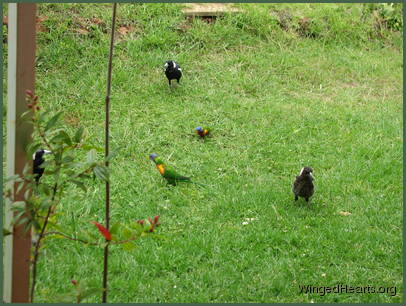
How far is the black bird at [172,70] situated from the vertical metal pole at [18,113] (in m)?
5.31

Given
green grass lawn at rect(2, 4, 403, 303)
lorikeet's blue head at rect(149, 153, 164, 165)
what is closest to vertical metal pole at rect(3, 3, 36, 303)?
green grass lawn at rect(2, 4, 403, 303)

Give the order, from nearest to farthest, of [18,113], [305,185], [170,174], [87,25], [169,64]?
1. [18,113]
2. [305,185]
3. [170,174]
4. [169,64]
5. [87,25]

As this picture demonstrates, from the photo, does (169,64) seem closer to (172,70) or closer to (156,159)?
(172,70)

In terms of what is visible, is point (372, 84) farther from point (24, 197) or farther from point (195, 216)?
point (24, 197)

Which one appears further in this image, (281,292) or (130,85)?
(130,85)

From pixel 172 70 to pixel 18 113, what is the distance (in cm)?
538

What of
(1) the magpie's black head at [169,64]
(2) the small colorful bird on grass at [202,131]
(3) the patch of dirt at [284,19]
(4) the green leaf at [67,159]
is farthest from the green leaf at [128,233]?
(3) the patch of dirt at [284,19]

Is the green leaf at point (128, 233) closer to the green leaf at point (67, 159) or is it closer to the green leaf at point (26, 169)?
the green leaf at point (67, 159)

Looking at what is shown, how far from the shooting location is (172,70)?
7883mm

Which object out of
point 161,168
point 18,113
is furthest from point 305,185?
point 18,113

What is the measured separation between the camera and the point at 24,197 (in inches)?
100

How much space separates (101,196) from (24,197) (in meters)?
2.91

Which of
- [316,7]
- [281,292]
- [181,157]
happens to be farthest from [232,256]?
[316,7]

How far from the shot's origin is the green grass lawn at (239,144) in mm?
4355
